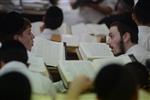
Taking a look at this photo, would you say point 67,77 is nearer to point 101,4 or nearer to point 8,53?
point 8,53

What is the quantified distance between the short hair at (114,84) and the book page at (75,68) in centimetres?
66

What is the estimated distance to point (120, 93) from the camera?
0.92 m

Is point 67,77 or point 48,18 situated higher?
point 48,18

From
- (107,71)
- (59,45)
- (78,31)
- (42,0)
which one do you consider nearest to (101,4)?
(42,0)

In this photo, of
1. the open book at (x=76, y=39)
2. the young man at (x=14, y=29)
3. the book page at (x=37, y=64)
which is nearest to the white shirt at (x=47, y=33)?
the open book at (x=76, y=39)

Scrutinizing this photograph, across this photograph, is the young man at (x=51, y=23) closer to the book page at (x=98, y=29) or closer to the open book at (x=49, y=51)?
the book page at (x=98, y=29)

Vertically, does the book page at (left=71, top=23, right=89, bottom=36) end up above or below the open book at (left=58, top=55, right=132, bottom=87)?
above

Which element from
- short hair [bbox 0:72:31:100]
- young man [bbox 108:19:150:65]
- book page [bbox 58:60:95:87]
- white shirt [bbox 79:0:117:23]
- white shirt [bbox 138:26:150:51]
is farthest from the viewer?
white shirt [bbox 79:0:117:23]

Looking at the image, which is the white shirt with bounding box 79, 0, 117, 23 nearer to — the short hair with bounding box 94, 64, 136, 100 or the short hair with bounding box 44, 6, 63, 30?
the short hair with bounding box 44, 6, 63, 30

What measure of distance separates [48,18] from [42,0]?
1.15 metres

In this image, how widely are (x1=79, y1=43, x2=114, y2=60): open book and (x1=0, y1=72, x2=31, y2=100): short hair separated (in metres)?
1.07

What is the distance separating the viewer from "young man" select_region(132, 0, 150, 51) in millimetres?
2121

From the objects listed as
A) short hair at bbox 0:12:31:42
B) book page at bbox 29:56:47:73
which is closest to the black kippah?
short hair at bbox 0:12:31:42

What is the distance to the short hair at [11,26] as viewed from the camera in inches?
70.4
